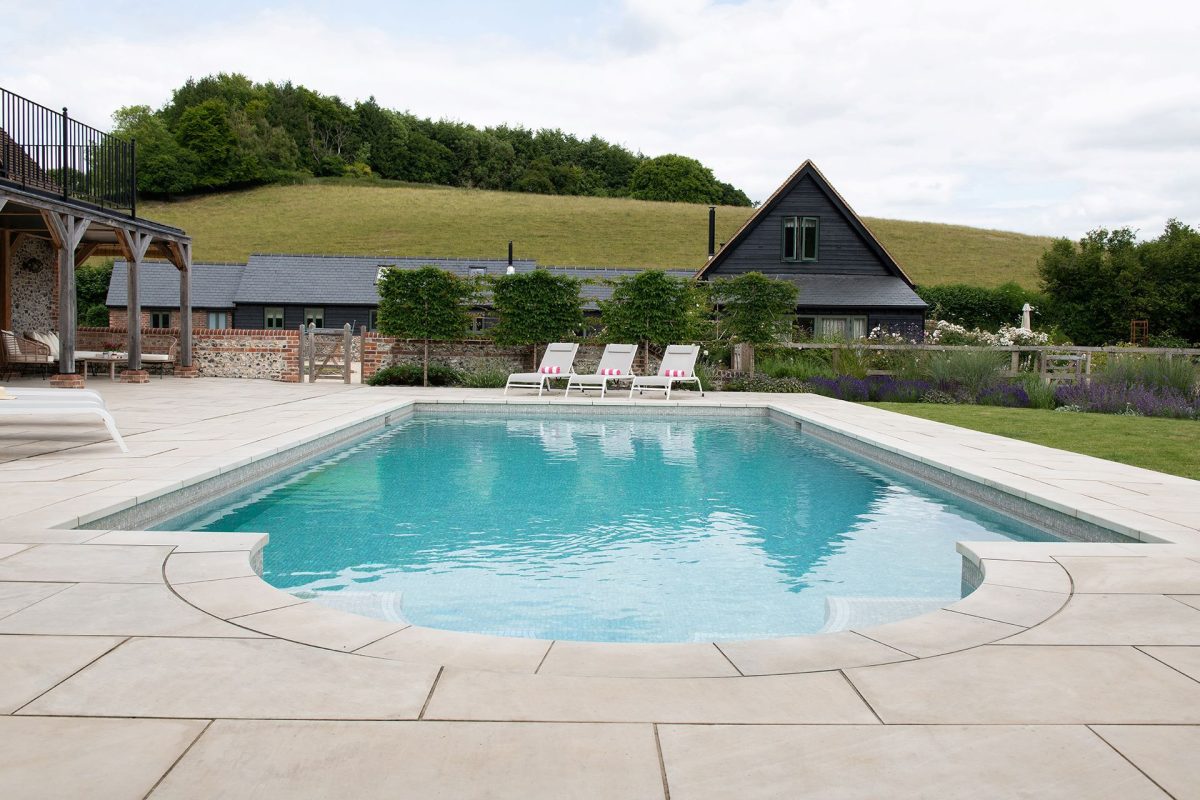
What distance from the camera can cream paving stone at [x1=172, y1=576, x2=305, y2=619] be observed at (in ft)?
9.64

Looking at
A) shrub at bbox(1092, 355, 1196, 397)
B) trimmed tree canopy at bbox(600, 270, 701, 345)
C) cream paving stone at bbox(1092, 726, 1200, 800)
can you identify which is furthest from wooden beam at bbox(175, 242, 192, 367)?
cream paving stone at bbox(1092, 726, 1200, 800)

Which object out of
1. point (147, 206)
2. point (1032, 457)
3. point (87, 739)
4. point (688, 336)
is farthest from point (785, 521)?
point (147, 206)

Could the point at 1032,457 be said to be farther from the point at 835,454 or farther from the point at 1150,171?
the point at 1150,171

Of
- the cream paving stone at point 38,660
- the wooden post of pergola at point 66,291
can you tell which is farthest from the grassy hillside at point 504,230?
the cream paving stone at point 38,660

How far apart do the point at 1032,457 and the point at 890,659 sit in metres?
5.41

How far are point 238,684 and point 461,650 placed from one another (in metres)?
0.66

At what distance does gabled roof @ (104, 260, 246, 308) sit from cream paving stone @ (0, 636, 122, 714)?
30848 millimetres

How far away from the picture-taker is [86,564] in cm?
346

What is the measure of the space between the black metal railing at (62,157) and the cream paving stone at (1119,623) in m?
13.7

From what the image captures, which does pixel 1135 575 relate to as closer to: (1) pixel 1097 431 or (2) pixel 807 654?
(2) pixel 807 654

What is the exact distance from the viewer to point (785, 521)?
583cm

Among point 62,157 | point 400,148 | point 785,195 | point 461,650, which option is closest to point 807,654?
point 461,650

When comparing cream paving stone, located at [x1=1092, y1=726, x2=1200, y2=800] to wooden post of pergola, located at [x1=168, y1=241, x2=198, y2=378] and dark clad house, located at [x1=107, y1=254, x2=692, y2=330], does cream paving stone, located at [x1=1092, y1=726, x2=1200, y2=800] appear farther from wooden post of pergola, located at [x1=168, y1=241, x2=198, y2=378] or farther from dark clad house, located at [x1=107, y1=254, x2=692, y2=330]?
dark clad house, located at [x1=107, y1=254, x2=692, y2=330]

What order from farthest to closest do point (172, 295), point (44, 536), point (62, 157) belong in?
1. point (172, 295)
2. point (62, 157)
3. point (44, 536)
